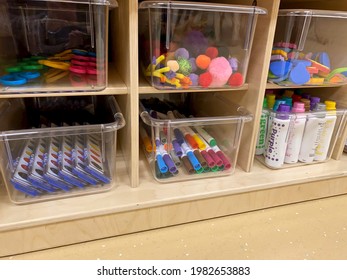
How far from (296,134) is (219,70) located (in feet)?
1.03

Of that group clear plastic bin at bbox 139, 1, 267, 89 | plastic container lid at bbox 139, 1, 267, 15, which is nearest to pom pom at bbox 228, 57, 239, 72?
clear plastic bin at bbox 139, 1, 267, 89

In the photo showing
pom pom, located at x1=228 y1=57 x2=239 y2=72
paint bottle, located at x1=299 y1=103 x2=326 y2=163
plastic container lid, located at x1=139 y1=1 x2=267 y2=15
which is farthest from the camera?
paint bottle, located at x1=299 y1=103 x2=326 y2=163

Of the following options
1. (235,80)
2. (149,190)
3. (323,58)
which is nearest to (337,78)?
(323,58)

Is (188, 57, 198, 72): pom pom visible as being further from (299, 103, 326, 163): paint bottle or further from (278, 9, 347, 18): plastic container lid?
(299, 103, 326, 163): paint bottle

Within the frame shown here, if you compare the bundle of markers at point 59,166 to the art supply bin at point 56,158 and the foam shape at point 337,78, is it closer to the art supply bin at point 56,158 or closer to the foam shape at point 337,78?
the art supply bin at point 56,158

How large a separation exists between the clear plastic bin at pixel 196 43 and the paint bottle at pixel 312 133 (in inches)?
10.3

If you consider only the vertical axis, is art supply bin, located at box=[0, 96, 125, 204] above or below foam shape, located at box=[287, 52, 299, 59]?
below

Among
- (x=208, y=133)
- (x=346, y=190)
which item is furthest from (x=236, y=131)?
(x=346, y=190)

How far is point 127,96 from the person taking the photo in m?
0.64

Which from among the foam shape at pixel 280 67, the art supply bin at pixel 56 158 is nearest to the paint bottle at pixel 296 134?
the foam shape at pixel 280 67

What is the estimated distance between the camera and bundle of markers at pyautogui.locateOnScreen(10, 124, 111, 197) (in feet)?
2.04

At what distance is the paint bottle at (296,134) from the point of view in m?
0.75
